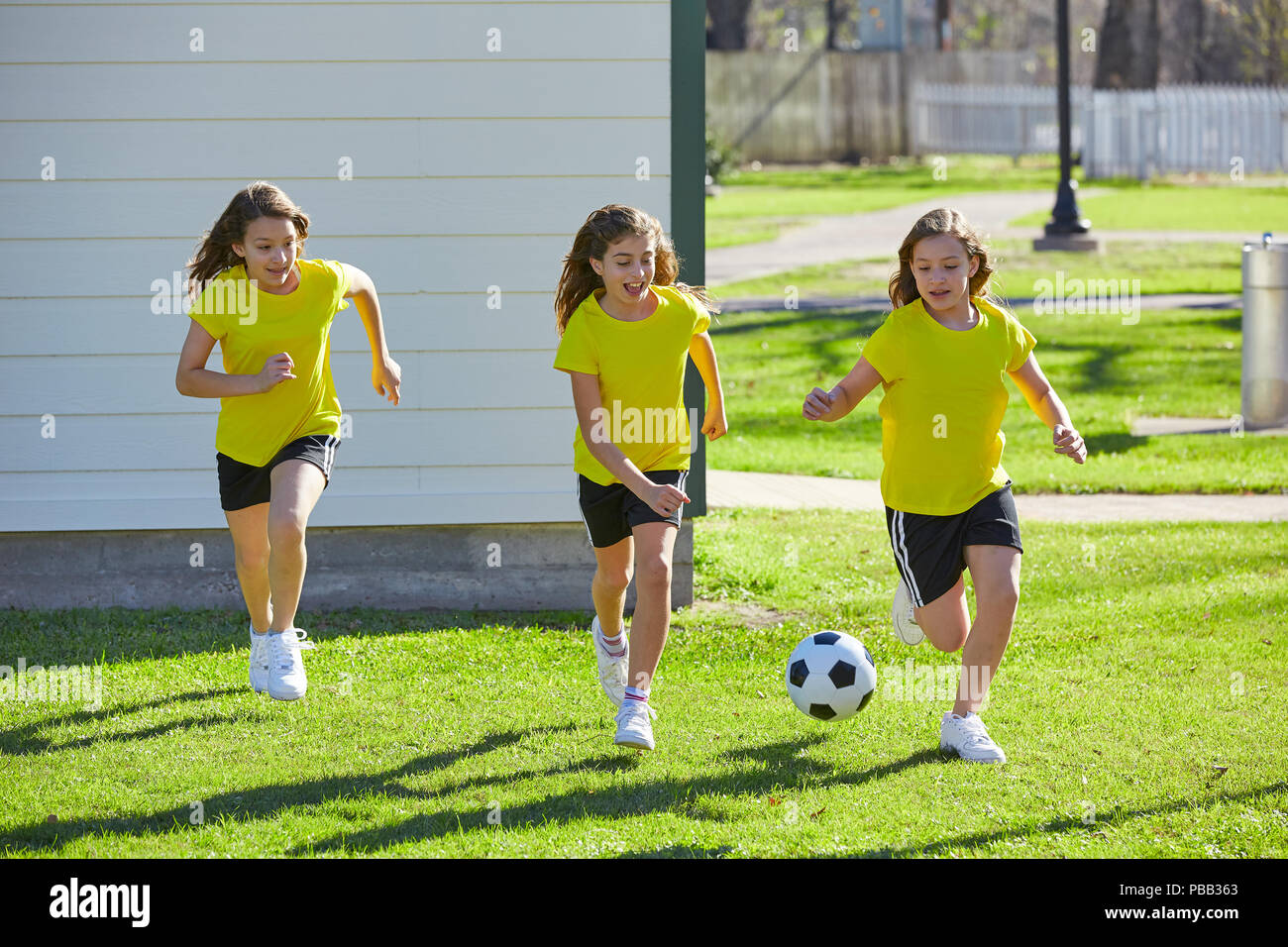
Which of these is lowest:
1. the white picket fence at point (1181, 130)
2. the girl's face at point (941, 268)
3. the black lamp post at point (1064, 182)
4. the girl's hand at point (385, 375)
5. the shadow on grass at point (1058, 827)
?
the shadow on grass at point (1058, 827)

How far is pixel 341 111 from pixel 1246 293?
7152 mm

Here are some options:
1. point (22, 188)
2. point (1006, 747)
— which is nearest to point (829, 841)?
A: point (1006, 747)

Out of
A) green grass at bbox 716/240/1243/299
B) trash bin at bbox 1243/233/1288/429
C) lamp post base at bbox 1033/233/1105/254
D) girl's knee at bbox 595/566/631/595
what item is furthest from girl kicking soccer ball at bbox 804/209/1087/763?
lamp post base at bbox 1033/233/1105/254

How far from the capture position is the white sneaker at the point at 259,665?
5281mm

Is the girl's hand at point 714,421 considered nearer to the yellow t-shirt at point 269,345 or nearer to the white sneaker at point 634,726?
the white sneaker at point 634,726

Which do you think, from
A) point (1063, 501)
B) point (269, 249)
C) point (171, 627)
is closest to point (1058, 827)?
point (269, 249)

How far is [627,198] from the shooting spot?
6562 mm

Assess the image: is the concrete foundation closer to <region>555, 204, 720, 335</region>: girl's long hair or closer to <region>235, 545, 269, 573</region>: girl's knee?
<region>235, 545, 269, 573</region>: girl's knee

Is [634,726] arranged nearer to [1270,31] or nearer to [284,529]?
[284,529]

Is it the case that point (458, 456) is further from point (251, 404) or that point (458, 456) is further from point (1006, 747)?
point (1006, 747)

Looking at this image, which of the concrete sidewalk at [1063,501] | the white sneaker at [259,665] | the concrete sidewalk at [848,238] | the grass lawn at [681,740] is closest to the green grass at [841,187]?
the concrete sidewalk at [848,238]

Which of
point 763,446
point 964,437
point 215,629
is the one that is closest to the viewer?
point 964,437

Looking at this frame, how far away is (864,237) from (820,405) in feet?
56.1

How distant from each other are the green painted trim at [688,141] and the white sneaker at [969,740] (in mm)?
2086
